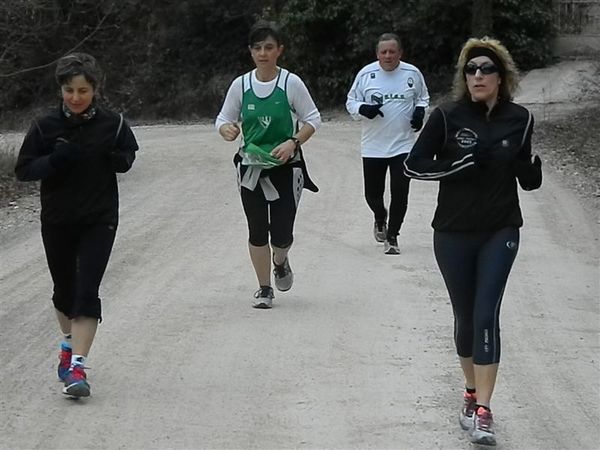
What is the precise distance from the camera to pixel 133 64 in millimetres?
40281

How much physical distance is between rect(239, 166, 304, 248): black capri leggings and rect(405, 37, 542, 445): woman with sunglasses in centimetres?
266

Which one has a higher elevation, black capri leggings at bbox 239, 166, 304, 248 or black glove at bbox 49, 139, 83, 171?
black glove at bbox 49, 139, 83, 171

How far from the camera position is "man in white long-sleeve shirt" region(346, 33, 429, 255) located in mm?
10602

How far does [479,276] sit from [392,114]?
200 inches

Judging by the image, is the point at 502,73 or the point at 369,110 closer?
the point at 502,73

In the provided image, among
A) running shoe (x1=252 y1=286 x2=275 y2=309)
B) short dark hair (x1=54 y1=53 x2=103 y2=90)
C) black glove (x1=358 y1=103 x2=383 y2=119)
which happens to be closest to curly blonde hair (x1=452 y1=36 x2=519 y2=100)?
short dark hair (x1=54 y1=53 x2=103 y2=90)

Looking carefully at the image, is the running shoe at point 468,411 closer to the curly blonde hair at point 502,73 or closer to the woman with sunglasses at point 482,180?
the woman with sunglasses at point 482,180

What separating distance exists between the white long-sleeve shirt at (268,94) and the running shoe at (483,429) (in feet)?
10.4

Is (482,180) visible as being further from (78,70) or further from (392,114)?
(392,114)

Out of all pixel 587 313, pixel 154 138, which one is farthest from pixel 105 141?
pixel 154 138

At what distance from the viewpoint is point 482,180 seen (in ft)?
18.6

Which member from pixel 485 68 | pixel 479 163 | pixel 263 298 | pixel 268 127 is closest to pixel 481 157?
pixel 479 163

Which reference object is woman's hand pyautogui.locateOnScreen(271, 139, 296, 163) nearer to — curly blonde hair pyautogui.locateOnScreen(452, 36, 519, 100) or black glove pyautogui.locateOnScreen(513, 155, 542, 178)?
curly blonde hair pyautogui.locateOnScreen(452, 36, 519, 100)

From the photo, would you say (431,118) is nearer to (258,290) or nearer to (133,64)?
(258,290)
